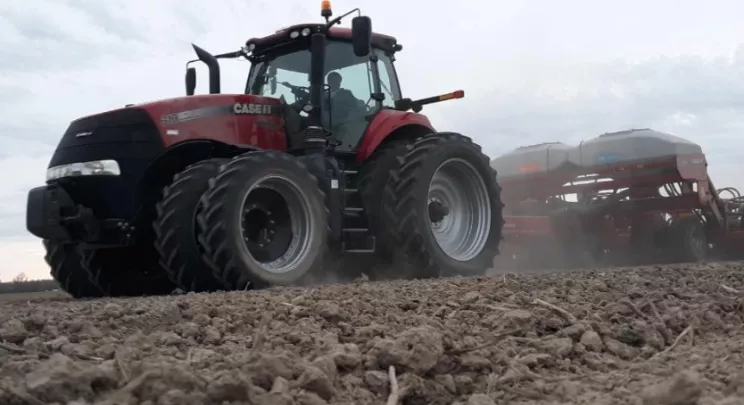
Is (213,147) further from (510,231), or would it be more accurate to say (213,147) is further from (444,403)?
(510,231)

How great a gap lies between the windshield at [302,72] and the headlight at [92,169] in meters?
1.69

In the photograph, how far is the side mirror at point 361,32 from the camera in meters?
6.28

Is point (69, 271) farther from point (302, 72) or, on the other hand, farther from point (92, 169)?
point (302, 72)

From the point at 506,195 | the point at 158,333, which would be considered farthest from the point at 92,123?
the point at 506,195

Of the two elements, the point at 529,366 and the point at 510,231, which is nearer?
the point at 529,366

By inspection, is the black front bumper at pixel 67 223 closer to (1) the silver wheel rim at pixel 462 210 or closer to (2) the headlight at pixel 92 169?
(2) the headlight at pixel 92 169

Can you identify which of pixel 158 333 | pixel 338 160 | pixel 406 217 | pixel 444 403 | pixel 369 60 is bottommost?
pixel 444 403

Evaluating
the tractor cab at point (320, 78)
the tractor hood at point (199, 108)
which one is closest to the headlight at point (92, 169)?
the tractor hood at point (199, 108)

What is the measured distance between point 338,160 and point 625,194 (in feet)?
23.2

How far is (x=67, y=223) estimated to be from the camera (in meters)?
A: 5.80

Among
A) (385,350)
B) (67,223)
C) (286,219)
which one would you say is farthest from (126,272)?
(385,350)

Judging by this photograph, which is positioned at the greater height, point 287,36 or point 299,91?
point 287,36

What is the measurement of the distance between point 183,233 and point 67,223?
3.25ft

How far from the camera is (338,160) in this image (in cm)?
691
